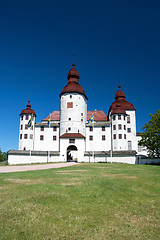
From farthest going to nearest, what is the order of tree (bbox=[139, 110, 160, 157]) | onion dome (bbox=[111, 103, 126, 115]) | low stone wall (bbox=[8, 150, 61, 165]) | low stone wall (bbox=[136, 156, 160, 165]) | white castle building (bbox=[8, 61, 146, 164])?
onion dome (bbox=[111, 103, 126, 115]) < white castle building (bbox=[8, 61, 146, 164]) < low stone wall (bbox=[8, 150, 61, 165]) < low stone wall (bbox=[136, 156, 160, 165]) < tree (bbox=[139, 110, 160, 157])

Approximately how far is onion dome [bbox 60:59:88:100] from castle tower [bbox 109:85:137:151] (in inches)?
419

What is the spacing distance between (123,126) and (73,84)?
17.7 meters

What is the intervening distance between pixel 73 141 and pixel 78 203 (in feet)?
132

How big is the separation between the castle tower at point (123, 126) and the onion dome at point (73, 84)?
10635mm

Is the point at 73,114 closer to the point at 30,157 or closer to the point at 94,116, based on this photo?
the point at 94,116

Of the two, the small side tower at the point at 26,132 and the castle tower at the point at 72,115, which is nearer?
the castle tower at the point at 72,115

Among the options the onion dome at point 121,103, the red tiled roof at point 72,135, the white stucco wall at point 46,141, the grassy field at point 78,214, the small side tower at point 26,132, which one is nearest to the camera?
the grassy field at point 78,214

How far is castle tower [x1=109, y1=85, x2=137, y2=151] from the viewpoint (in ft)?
163

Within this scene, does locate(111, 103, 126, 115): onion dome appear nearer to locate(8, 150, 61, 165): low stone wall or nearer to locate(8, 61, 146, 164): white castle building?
locate(8, 61, 146, 164): white castle building

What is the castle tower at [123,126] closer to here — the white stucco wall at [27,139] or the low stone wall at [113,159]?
the low stone wall at [113,159]

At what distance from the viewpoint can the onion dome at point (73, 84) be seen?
170 feet

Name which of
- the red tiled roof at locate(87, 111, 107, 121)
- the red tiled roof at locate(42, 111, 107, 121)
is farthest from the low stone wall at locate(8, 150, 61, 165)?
the red tiled roof at locate(87, 111, 107, 121)

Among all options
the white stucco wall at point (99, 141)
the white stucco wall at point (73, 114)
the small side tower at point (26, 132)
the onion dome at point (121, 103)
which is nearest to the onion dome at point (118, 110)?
the onion dome at point (121, 103)

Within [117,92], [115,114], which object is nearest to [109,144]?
[115,114]
